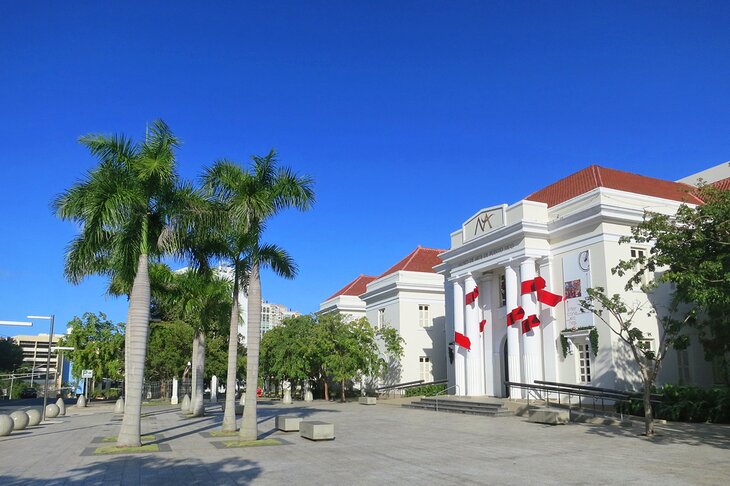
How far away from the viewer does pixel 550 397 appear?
2666 centimetres

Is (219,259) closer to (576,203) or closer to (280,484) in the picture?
(280,484)

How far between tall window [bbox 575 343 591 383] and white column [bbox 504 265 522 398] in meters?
2.96

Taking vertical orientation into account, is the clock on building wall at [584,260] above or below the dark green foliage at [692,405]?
above

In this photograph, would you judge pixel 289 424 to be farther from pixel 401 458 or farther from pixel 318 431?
pixel 401 458

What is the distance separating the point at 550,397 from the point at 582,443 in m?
11.8

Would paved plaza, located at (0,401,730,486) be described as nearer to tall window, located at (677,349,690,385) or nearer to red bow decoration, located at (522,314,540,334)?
tall window, located at (677,349,690,385)

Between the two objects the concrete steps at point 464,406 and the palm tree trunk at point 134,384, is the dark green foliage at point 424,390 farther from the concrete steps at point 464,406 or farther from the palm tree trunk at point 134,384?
the palm tree trunk at point 134,384

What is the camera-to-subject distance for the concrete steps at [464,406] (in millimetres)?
25172

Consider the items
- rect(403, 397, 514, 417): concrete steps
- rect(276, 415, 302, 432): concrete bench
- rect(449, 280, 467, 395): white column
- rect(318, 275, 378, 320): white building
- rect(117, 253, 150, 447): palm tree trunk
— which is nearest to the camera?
rect(117, 253, 150, 447): palm tree trunk

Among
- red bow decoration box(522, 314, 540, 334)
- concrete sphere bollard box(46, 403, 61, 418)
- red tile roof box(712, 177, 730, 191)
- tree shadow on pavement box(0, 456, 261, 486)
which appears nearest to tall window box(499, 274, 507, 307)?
red bow decoration box(522, 314, 540, 334)

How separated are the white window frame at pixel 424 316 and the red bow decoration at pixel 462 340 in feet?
31.4

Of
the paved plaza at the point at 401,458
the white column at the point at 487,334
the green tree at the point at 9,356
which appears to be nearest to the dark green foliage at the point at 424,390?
the white column at the point at 487,334

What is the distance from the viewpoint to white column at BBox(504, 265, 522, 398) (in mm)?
27812

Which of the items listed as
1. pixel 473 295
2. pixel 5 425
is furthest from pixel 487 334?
pixel 5 425
